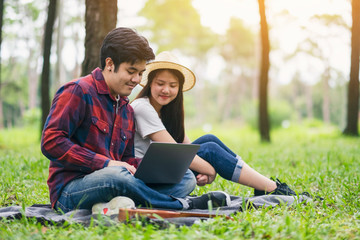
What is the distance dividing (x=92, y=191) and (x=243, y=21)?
1084 inches

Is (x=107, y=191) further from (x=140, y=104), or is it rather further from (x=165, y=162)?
(x=140, y=104)

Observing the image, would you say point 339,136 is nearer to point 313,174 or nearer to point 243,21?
point 313,174

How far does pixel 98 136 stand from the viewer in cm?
259

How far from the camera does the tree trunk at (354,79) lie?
10211 millimetres

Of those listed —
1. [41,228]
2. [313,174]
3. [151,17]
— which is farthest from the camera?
[151,17]

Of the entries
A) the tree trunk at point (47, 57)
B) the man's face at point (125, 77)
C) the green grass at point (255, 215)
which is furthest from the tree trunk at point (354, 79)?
the man's face at point (125, 77)

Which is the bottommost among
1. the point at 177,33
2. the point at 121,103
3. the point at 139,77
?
the point at 121,103

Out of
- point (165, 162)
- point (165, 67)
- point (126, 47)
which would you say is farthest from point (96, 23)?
point (165, 162)

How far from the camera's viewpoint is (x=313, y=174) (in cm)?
436

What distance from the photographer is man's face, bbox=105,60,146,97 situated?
102 inches

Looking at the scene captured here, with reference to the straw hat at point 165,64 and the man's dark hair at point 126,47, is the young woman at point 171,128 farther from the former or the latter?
the man's dark hair at point 126,47

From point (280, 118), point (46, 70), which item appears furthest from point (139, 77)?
point (280, 118)

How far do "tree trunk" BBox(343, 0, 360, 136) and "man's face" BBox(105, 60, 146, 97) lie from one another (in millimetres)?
8870

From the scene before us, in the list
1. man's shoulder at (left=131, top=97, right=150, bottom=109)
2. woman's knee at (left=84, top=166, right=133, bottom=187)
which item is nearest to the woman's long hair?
man's shoulder at (left=131, top=97, right=150, bottom=109)
